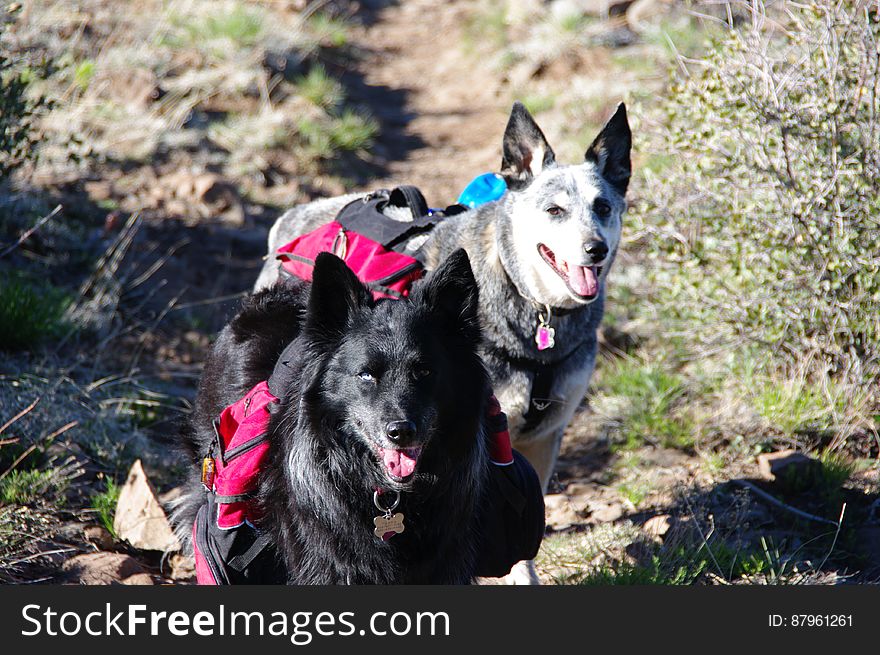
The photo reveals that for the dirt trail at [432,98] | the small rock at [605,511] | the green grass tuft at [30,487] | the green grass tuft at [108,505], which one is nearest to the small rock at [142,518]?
the green grass tuft at [108,505]

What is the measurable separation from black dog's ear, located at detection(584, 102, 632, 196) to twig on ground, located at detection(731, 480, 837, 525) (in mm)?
1793

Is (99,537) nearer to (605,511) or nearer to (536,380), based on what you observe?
(536,380)

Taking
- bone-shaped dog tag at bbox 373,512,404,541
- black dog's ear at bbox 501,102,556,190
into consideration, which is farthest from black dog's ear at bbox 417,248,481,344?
black dog's ear at bbox 501,102,556,190

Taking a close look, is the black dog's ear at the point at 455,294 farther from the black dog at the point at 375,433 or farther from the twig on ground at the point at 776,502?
the twig on ground at the point at 776,502

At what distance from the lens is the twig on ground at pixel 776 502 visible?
14.6 ft

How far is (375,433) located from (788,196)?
3420mm

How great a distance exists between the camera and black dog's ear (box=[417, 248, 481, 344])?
9.34 feet

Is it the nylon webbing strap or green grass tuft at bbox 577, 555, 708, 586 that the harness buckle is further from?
green grass tuft at bbox 577, 555, 708, 586

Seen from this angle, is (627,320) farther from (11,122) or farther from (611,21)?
(611,21)

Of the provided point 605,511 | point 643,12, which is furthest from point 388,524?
point 643,12

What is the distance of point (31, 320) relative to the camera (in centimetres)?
527

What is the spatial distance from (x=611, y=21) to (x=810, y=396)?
8025 mm

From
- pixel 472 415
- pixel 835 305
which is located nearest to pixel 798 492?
pixel 835 305

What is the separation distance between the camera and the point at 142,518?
13.7 feet
